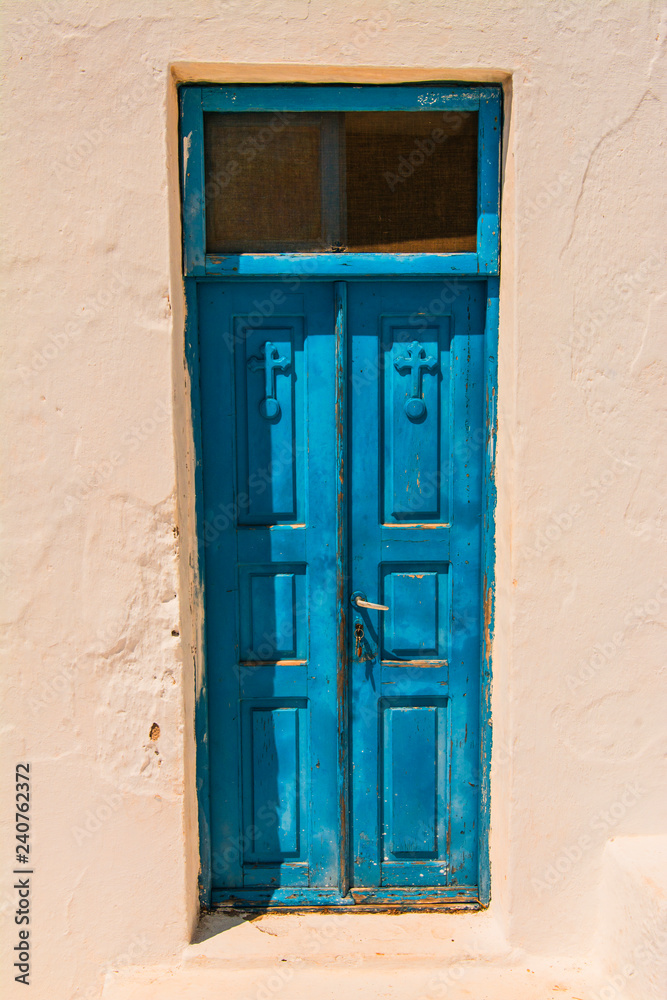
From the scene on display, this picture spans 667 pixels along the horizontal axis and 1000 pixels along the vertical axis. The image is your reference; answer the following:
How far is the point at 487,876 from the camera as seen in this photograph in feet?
8.50

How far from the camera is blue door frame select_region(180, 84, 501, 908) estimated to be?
7.82 feet

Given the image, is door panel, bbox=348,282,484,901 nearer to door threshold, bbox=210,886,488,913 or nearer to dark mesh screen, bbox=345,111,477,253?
door threshold, bbox=210,886,488,913

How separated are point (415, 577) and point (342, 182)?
1.49 m

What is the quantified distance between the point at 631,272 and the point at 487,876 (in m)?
2.28

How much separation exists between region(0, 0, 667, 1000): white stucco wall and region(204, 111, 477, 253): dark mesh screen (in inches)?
6.3

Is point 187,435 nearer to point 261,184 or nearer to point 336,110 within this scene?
point 261,184

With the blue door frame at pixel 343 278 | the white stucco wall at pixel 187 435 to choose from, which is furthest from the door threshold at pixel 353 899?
the white stucco wall at pixel 187 435

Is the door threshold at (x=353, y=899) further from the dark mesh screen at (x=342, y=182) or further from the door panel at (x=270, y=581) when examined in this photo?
the dark mesh screen at (x=342, y=182)

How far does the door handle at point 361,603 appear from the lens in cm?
252
